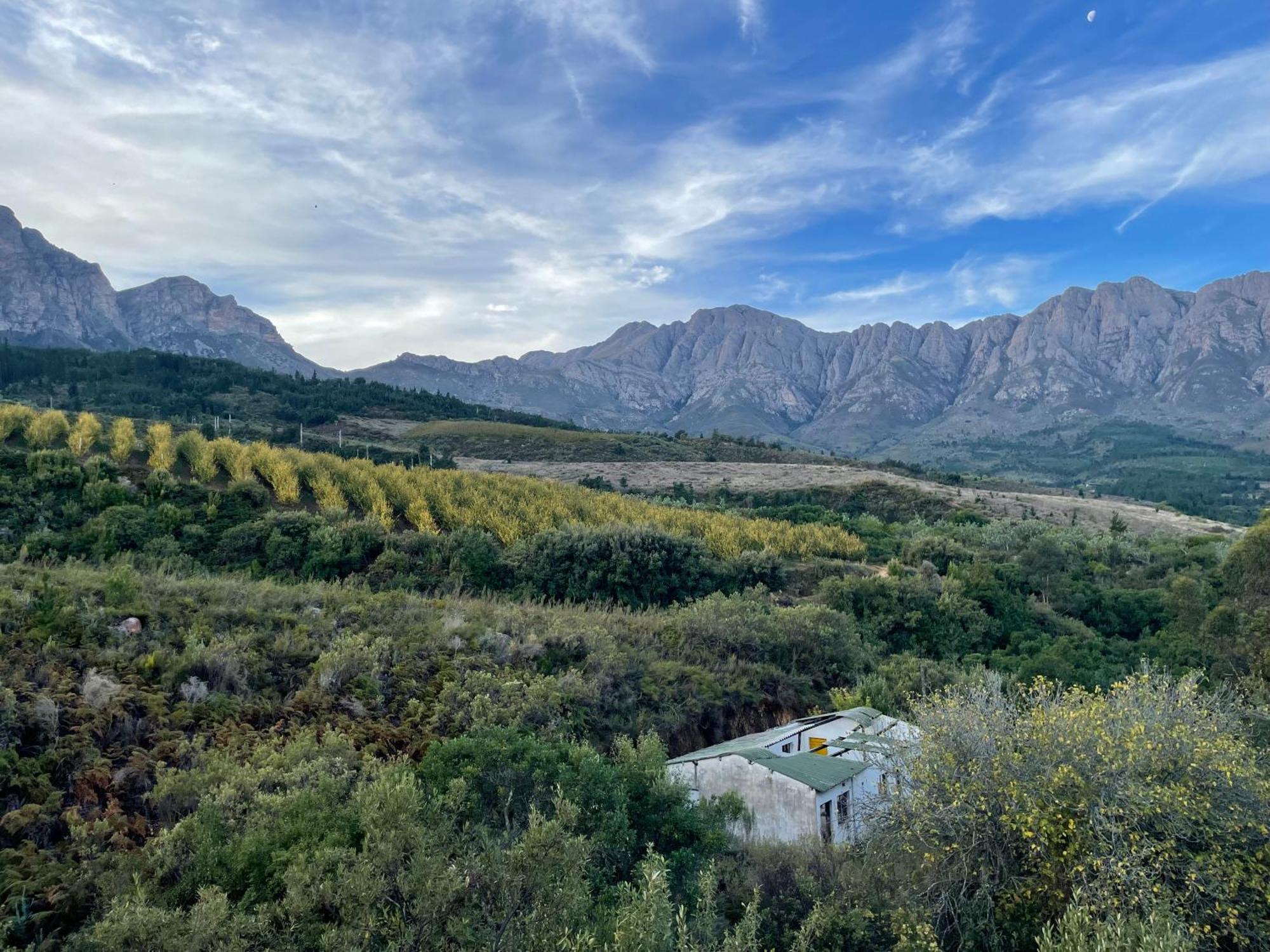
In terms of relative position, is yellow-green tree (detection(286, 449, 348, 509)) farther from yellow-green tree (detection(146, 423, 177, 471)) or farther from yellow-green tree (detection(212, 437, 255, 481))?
yellow-green tree (detection(146, 423, 177, 471))

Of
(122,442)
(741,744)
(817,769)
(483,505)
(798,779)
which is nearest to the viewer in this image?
(798,779)

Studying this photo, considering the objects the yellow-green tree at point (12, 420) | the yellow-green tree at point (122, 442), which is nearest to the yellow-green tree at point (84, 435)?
the yellow-green tree at point (122, 442)

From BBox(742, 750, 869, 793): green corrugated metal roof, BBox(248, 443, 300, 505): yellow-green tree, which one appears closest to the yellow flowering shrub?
BBox(248, 443, 300, 505): yellow-green tree

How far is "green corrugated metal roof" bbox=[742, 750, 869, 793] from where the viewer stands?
32.9ft

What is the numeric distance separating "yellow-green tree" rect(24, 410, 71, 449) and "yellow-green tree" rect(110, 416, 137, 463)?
144cm

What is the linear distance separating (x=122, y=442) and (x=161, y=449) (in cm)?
117

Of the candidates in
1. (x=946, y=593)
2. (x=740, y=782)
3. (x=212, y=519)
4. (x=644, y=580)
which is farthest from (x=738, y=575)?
(x=212, y=519)

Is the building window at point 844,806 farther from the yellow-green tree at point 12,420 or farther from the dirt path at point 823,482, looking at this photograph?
the dirt path at point 823,482

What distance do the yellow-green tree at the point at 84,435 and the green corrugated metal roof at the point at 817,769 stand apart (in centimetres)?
2180

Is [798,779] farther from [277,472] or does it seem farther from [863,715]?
[277,472]

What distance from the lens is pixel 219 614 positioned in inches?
409

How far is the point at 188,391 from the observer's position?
65.5 metres

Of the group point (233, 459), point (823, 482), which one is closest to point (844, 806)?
point (233, 459)

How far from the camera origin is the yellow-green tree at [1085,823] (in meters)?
5.80
